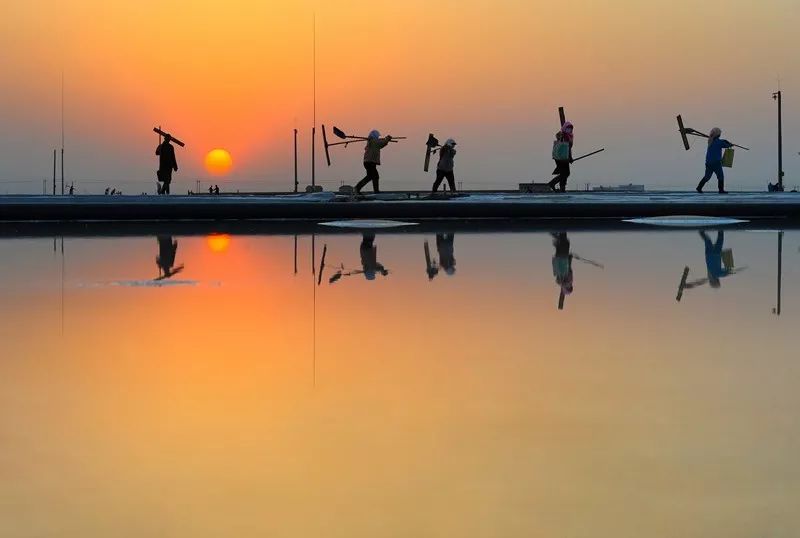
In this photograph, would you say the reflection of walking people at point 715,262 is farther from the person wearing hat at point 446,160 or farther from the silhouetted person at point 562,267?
the person wearing hat at point 446,160

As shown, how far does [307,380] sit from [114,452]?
142 centimetres

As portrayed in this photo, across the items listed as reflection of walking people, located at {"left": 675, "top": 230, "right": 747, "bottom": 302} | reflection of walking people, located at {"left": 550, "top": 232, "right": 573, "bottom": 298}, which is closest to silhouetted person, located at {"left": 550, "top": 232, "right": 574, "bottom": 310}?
reflection of walking people, located at {"left": 550, "top": 232, "right": 573, "bottom": 298}

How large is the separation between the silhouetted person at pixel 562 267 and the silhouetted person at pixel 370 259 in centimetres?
170

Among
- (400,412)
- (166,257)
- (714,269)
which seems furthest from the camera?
(166,257)

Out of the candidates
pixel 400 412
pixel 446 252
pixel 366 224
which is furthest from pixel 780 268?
pixel 366 224

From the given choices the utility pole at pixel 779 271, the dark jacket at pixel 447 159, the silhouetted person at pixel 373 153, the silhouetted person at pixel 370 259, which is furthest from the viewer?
the dark jacket at pixel 447 159

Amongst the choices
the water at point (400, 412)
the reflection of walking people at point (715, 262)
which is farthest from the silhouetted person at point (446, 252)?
the reflection of walking people at point (715, 262)

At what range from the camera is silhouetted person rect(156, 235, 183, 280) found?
11188 millimetres

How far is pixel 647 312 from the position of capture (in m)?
7.75

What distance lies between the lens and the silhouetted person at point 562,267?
30.0 ft

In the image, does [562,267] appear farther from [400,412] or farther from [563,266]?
[400,412]

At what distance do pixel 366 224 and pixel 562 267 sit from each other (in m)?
10.9

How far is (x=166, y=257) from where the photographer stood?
13.4m

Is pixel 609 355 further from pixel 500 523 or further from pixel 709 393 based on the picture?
pixel 500 523
